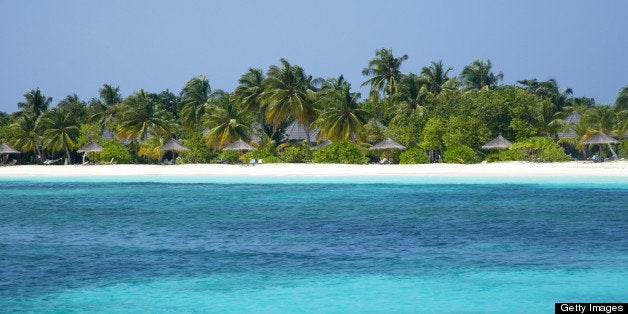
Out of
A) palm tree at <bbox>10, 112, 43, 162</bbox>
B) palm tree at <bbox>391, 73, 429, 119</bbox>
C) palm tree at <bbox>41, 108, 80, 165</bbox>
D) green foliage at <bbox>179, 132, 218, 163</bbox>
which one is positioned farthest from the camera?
palm tree at <bbox>10, 112, 43, 162</bbox>

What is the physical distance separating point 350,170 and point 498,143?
999cm

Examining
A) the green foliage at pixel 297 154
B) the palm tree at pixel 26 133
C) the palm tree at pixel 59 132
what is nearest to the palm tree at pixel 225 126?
the green foliage at pixel 297 154

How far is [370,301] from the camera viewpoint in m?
11.8

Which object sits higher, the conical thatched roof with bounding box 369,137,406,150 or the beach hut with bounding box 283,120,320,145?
the beach hut with bounding box 283,120,320,145

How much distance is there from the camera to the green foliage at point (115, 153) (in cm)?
6269

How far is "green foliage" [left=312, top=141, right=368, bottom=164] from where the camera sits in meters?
53.2

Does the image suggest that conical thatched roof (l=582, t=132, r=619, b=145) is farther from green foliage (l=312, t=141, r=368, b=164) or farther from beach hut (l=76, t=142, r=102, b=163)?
beach hut (l=76, t=142, r=102, b=163)

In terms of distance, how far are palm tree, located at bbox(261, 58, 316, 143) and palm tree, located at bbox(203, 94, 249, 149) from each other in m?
2.36

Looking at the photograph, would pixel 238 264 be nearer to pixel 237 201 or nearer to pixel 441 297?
pixel 441 297

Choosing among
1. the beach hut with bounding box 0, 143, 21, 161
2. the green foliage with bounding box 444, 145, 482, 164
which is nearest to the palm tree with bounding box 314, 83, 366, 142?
the green foliage with bounding box 444, 145, 482, 164

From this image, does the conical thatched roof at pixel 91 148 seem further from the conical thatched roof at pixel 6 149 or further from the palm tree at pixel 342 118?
the palm tree at pixel 342 118

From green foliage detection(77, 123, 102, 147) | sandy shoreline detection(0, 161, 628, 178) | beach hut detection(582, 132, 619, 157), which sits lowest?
sandy shoreline detection(0, 161, 628, 178)

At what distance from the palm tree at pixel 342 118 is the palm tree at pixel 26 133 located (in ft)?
89.2

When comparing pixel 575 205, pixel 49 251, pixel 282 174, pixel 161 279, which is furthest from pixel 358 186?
pixel 161 279
